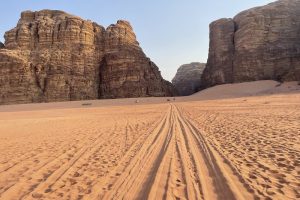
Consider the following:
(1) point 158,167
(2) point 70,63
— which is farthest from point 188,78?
(1) point 158,167

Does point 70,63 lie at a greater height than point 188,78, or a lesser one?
greater

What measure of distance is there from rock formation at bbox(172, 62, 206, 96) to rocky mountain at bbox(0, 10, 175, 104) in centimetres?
2133

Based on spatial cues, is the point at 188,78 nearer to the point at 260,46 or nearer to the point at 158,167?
the point at 260,46

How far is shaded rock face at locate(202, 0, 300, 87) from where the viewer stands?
53.2 m

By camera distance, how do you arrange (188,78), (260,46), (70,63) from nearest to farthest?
(70,63)
(260,46)
(188,78)

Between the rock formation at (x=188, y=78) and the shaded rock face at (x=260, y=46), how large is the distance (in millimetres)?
20895

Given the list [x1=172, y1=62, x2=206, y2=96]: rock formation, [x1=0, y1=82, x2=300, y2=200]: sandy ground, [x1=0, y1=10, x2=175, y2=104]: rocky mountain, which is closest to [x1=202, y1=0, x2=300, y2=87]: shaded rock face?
[x1=0, y1=10, x2=175, y2=104]: rocky mountain

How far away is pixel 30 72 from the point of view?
52.0m

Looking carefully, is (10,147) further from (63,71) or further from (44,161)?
(63,71)

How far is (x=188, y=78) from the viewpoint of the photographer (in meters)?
85.6

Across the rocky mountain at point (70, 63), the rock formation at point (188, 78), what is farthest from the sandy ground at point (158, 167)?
the rock formation at point (188, 78)

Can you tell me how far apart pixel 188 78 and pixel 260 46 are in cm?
3272

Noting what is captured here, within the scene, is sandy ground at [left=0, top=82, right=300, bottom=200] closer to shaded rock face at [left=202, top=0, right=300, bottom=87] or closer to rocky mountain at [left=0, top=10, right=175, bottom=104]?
rocky mountain at [left=0, top=10, right=175, bottom=104]

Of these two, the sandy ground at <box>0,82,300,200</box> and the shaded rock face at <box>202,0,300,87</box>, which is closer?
the sandy ground at <box>0,82,300,200</box>
